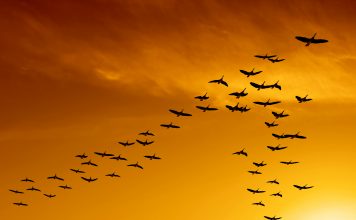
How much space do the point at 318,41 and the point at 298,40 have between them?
535 centimetres

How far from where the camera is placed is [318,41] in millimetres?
187250

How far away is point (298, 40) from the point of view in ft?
617
